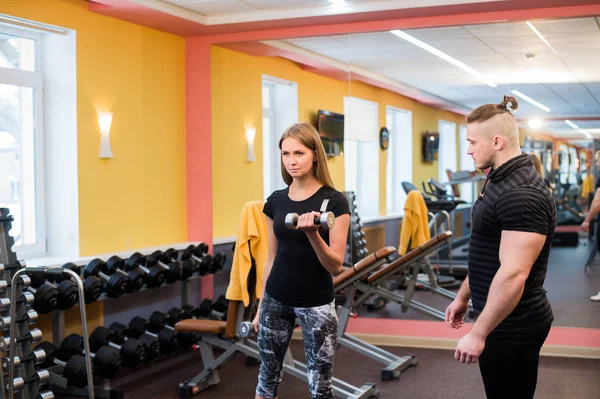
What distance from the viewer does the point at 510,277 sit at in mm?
1838

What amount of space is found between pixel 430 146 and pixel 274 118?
1715mm

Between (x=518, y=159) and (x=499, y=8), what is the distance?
116 inches

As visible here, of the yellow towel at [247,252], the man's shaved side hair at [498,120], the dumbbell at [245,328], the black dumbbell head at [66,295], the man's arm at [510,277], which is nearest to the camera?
the man's arm at [510,277]

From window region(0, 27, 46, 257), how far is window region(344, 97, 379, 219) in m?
2.18

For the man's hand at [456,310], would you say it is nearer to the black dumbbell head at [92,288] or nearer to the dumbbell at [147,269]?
the black dumbbell head at [92,288]

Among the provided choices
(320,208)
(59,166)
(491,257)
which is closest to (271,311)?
(320,208)

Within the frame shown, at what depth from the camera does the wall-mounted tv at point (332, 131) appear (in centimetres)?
550

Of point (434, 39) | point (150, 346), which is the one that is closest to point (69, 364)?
point (150, 346)

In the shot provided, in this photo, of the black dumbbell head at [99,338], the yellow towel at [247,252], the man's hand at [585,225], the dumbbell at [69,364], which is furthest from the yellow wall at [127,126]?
the man's hand at [585,225]

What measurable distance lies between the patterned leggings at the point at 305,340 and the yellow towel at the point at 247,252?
50.4 inches

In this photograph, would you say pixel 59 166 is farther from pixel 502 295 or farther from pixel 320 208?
pixel 502 295

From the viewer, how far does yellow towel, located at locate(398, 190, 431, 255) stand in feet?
17.7

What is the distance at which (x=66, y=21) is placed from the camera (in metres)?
4.57

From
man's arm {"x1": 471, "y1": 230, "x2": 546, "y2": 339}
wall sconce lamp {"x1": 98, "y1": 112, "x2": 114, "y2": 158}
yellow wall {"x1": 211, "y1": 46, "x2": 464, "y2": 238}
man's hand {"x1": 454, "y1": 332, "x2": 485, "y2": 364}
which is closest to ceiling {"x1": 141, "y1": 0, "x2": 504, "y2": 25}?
yellow wall {"x1": 211, "y1": 46, "x2": 464, "y2": 238}
